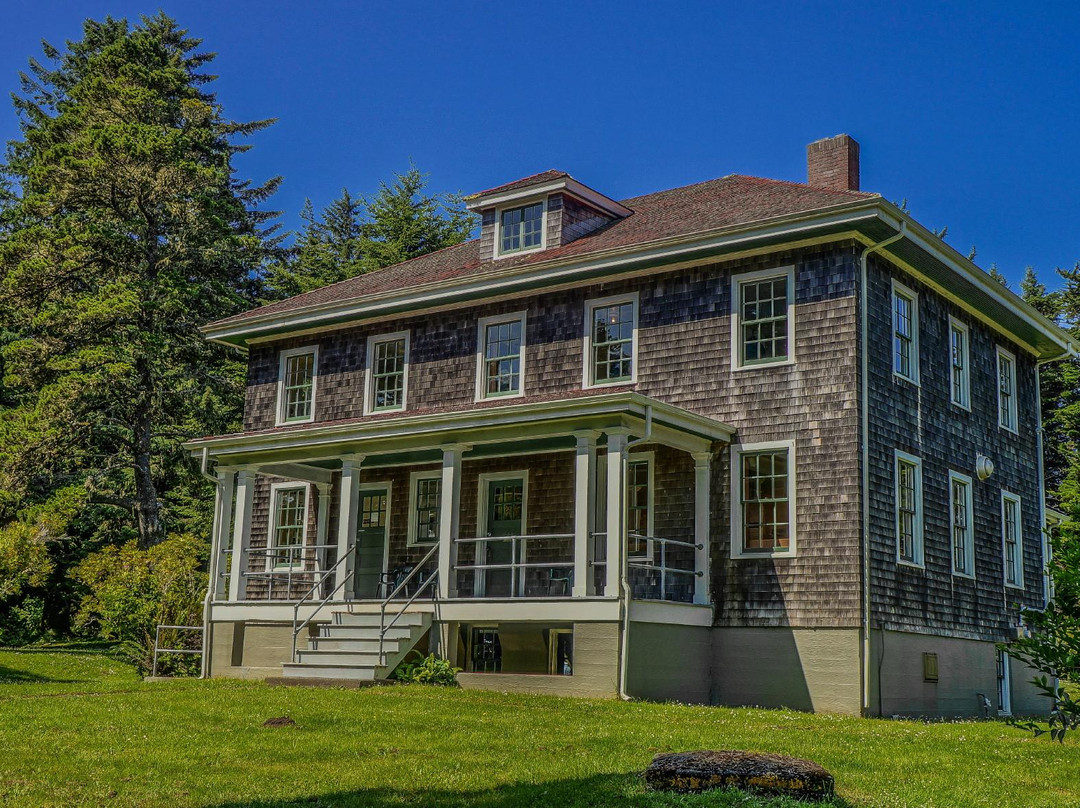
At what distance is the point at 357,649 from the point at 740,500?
6.07 m

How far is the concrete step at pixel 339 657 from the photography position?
17047 millimetres

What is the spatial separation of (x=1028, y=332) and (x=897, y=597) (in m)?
7.70

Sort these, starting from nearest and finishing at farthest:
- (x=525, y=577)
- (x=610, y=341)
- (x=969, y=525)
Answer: (x=610, y=341), (x=525, y=577), (x=969, y=525)

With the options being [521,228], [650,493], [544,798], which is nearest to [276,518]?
[521,228]

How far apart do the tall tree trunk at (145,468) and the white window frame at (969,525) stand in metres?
19.3

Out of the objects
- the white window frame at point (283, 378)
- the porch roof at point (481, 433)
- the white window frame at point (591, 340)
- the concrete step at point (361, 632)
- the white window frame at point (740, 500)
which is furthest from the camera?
the white window frame at point (283, 378)

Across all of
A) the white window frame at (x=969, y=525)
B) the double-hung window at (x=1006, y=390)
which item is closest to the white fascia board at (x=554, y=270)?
the white window frame at (x=969, y=525)

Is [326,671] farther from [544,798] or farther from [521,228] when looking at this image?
[521,228]

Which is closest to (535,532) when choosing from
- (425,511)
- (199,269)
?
(425,511)

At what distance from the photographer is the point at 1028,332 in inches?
890

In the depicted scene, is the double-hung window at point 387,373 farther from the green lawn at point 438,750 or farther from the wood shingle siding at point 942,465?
the wood shingle siding at point 942,465

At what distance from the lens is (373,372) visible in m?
22.5

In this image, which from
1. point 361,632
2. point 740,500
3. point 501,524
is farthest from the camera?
point 501,524

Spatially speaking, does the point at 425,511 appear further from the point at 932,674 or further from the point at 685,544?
the point at 932,674
